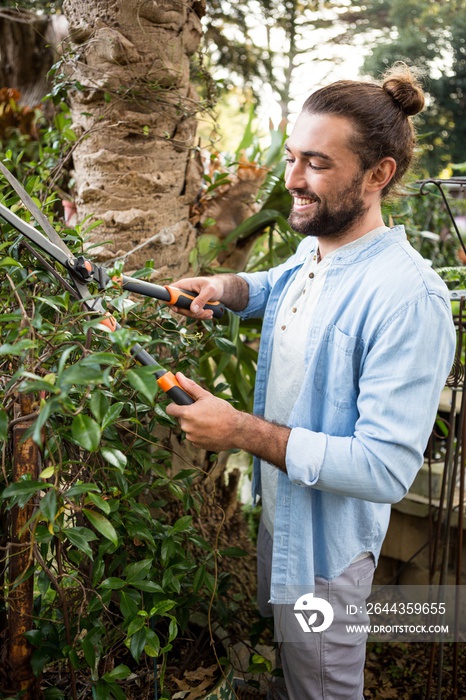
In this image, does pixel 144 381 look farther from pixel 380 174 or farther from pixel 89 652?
pixel 380 174

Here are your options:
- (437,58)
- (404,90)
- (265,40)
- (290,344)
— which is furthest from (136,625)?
(437,58)

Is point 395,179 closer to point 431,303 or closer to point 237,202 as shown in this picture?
point 431,303

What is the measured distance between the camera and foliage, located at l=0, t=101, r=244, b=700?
3.06ft

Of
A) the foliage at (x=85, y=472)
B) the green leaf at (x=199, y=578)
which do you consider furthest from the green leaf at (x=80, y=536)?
the green leaf at (x=199, y=578)

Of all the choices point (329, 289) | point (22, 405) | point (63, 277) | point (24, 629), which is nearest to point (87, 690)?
point (24, 629)

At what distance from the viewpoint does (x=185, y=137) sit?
210 cm

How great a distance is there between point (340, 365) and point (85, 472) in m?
0.62

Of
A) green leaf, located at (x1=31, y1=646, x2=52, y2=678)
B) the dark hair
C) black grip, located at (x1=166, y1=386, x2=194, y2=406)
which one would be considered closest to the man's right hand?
black grip, located at (x1=166, y1=386, x2=194, y2=406)

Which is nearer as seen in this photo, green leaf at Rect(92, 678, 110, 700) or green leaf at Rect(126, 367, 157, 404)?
green leaf at Rect(126, 367, 157, 404)

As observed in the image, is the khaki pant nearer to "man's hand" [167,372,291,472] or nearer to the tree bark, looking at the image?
"man's hand" [167,372,291,472]

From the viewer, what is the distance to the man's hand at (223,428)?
1.26 meters

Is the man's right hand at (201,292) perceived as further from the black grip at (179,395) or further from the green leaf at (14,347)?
the green leaf at (14,347)

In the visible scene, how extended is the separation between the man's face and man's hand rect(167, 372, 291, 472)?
1.69 feet

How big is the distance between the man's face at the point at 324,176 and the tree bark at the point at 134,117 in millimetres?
554
